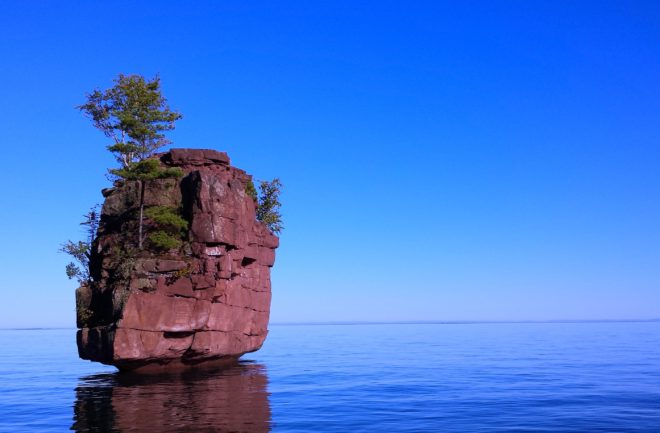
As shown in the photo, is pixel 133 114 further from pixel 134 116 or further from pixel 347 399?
pixel 347 399

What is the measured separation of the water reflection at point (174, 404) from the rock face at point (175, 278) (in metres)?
2.25

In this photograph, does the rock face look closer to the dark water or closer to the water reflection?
the water reflection

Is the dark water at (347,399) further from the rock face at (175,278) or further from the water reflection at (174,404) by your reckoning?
the rock face at (175,278)

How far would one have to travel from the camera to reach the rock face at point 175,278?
3719 centimetres

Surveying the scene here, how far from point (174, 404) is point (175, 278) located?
524 inches

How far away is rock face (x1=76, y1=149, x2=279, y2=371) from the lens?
37.2 meters

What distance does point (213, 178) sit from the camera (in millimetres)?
Answer: 42875

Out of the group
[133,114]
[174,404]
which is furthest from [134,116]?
[174,404]

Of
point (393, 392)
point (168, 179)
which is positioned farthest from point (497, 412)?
point (168, 179)

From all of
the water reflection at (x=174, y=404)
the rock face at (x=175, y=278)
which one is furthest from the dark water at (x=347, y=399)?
the rock face at (x=175, y=278)

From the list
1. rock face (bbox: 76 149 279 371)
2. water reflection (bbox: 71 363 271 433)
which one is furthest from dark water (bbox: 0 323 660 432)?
rock face (bbox: 76 149 279 371)

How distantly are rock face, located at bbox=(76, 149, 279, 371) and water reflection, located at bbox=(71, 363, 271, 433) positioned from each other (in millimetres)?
2254

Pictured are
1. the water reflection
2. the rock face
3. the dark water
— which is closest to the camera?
the water reflection

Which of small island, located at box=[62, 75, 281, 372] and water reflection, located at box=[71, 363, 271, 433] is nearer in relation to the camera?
water reflection, located at box=[71, 363, 271, 433]
